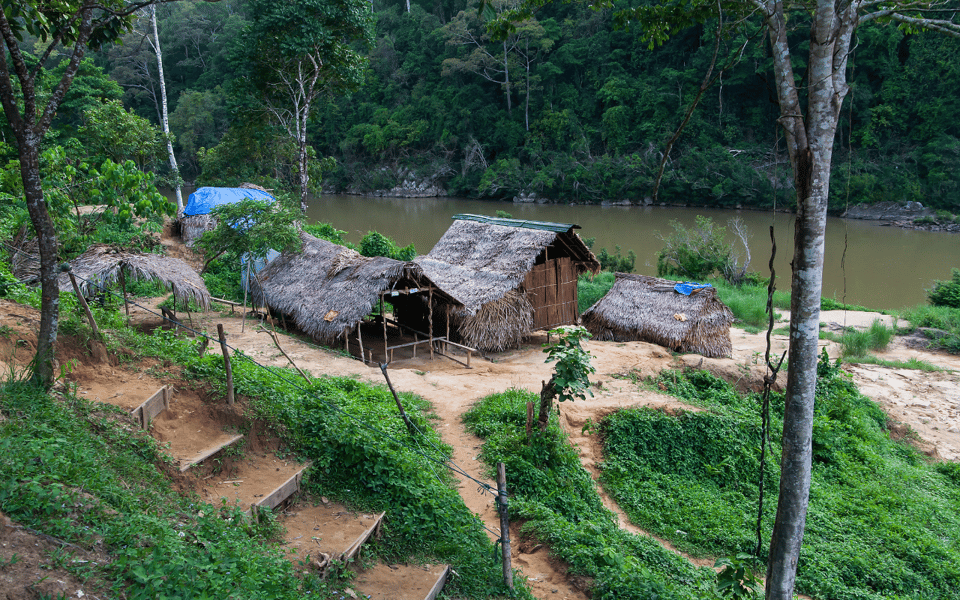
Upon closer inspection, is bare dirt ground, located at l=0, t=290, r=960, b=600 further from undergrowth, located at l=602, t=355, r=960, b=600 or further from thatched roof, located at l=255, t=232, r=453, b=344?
thatched roof, located at l=255, t=232, r=453, b=344

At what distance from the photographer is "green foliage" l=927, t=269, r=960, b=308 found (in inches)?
687

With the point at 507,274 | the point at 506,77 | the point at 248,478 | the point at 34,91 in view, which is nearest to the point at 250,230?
the point at 507,274

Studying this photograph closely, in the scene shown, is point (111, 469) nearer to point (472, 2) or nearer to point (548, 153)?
point (548, 153)

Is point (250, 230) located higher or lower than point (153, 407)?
higher

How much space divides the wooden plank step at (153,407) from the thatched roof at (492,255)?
685cm

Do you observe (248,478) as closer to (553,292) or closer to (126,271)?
(126,271)

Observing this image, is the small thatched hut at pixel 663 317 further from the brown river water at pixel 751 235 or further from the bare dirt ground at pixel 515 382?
the brown river water at pixel 751 235

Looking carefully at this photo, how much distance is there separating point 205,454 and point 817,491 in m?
6.94

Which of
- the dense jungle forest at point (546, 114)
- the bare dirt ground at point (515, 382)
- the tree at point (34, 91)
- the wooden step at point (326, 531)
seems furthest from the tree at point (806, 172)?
the dense jungle forest at point (546, 114)

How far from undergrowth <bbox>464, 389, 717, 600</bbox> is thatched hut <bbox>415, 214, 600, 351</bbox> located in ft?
14.0

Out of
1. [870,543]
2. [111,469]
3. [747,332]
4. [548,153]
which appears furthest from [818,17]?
[548,153]

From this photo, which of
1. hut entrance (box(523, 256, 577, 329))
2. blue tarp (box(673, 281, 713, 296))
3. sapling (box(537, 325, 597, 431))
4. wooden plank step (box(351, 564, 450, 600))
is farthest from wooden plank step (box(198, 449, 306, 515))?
blue tarp (box(673, 281, 713, 296))

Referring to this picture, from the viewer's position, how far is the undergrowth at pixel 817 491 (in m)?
5.80

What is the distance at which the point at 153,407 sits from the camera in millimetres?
4832
